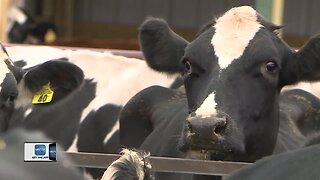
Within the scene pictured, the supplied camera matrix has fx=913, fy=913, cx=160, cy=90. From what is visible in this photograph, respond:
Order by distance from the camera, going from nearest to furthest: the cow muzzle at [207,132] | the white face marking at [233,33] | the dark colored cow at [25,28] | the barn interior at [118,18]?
the cow muzzle at [207,132] < the white face marking at [233,33] < the barn interior at [118,18] < the dark colored cow at [25,28]

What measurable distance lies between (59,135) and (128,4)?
7.08 metres

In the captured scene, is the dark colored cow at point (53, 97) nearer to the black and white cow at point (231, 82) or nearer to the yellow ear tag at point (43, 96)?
the yellow ear tag at point (43, 96)

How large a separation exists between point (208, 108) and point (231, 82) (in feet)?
0.62

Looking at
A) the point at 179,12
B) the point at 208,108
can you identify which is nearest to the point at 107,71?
the point at 208,108

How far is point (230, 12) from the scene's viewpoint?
3904mm

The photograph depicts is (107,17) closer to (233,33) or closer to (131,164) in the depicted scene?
(233,33)

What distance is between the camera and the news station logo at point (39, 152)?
3.14 meters

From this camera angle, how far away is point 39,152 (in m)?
3.16

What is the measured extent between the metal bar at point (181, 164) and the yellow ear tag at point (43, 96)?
3.44 ft

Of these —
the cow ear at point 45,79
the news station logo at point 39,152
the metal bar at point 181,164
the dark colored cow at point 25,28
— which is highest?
the news station logo at point 39,152

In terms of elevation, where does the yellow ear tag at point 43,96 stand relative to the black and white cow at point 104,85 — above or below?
above

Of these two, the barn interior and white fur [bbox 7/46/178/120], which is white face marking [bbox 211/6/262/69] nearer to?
white fur [bbox 7/46/178/120]

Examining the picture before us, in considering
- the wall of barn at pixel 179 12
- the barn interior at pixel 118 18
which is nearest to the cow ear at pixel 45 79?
the barn interior at pixel 118 18

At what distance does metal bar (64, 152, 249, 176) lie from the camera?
10.4 ft
